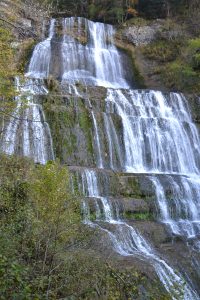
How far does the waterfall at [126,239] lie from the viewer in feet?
38.0

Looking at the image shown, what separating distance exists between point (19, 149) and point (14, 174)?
21.9 feet

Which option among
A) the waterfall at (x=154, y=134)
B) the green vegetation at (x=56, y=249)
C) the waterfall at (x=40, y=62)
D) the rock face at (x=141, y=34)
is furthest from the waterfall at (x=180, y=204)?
the rock face at (x=141, y=34)

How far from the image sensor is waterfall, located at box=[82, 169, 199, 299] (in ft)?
38.0

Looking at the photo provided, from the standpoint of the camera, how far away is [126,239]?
14.1m

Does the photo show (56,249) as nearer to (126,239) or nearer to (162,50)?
(126,239)

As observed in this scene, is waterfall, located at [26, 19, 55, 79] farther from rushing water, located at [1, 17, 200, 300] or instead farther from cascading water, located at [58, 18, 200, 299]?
cascading water, located at [58, 18, 200, 299]

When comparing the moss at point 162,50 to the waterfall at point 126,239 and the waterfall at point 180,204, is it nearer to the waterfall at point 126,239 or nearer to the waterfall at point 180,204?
the waterfall at point 180,204

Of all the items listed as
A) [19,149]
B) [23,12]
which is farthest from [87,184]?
[23,12]

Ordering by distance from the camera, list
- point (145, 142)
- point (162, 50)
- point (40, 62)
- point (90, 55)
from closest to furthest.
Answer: point (145, 142) → point (40, 62) → point (90, 55) → point (162, 50)

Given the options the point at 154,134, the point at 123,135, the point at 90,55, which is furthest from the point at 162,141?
the point at 90,55

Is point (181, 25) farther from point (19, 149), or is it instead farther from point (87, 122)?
point (19, 149)

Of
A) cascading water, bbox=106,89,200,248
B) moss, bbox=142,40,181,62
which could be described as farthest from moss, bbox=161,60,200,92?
cascading water, bbox=106,89,200,248

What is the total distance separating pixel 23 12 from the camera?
2955 centimetres

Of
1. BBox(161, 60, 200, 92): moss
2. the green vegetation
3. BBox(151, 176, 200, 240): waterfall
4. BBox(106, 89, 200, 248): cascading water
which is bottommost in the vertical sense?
the green vegetation
